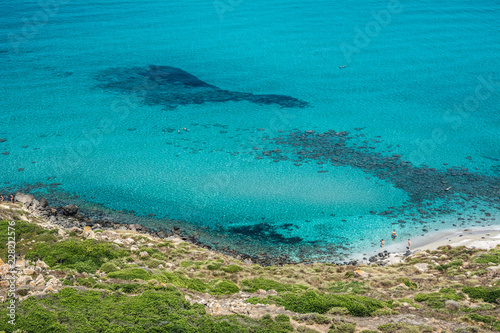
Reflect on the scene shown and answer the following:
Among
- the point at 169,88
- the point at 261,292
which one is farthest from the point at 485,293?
the point at 169,88

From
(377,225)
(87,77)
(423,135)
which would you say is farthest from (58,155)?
(423,135)

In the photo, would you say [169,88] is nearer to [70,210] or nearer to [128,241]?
[70,210]

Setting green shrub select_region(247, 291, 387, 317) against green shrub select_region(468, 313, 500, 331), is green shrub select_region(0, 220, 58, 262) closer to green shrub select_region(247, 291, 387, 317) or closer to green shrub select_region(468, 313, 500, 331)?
green shrub select_region(247, 291, 387, 317)

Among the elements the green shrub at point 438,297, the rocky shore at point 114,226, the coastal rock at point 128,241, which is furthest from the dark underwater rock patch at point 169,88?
the green shrub at point 438,297

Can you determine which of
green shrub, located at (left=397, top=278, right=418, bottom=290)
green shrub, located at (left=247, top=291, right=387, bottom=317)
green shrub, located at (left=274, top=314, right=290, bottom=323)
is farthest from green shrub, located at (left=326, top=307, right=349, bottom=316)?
green shrub, located at (left=397, top=278, right=418, bottom=290)

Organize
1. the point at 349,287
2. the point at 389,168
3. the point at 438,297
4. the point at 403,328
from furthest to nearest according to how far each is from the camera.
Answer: the point at 389,168 < the point at 349,287 < the point at 438,297 < the point at 403,328

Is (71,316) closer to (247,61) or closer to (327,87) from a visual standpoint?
(327,87)

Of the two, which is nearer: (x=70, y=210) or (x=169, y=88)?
(x=70, y=210)

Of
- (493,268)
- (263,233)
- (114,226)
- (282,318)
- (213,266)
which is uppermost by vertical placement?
(282,318)
